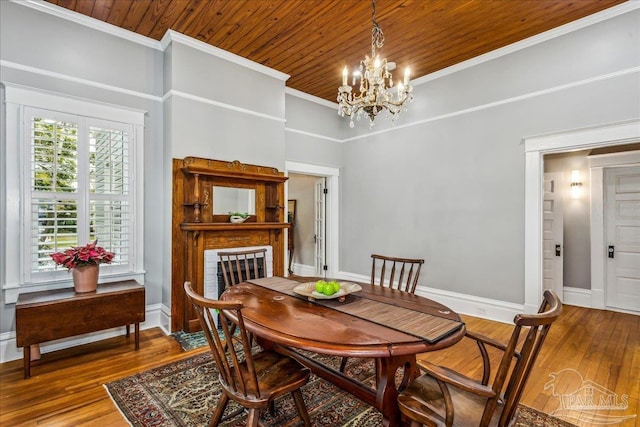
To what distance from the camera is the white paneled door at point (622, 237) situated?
14.6 feet

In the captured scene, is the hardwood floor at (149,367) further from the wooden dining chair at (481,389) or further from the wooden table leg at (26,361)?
the wooden dining chair at (481,389)

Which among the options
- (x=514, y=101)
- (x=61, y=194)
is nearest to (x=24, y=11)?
(x=61, y=194)

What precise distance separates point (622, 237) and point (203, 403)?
227 inches

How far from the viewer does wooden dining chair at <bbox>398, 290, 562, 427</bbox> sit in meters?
1.28

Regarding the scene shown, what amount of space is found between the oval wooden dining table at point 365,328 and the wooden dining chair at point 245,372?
161mm

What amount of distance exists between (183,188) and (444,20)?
3429 millimetres

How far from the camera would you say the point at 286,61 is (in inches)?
167

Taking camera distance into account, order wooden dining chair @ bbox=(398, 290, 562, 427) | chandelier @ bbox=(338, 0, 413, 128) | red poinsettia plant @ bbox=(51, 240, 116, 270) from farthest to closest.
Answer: red poinsettia plant @ bbox=(51, 240, 116, 270)
chandelier @ bbox=(338, 0, 413, 128)
wooden dining chair @ bbox=(398, 290, 562, 427)

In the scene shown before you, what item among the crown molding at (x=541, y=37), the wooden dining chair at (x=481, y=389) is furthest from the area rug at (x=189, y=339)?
the crown molding at (x=541, y=37)

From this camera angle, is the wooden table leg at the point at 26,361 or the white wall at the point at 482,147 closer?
the wooden table leg at the point at 26,361

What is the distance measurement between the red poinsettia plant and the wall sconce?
250 inches

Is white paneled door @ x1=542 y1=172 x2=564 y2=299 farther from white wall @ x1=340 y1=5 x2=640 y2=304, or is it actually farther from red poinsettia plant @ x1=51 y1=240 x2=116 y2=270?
red poinsettia plant @ x1=51 y1=240 x2=116 y2=270

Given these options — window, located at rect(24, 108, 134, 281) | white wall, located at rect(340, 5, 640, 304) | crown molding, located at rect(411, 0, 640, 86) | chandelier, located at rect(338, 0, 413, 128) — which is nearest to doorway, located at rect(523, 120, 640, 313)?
white wall, located at rect(340, 5, 640, 304)

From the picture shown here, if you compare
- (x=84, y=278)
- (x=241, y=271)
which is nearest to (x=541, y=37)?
(x=241, y=271)
